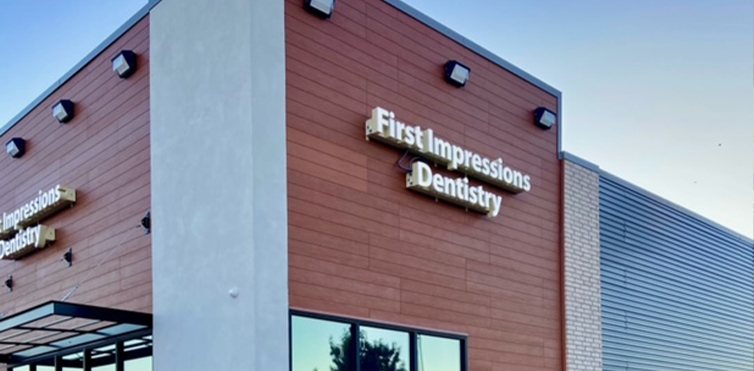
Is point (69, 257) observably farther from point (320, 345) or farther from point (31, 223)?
point (320, 345)

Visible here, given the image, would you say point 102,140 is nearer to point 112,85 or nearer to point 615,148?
point 112,85

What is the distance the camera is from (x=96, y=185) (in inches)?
405

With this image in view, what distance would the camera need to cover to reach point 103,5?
36.4 ft

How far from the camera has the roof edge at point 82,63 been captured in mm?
9828


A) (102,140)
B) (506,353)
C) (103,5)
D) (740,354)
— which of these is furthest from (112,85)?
(740,354)

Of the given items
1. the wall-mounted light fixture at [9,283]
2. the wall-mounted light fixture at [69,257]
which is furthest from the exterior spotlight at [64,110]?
the wall-mounted light fixture at [9,283]

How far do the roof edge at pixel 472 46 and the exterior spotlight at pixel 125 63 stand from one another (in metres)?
3.22

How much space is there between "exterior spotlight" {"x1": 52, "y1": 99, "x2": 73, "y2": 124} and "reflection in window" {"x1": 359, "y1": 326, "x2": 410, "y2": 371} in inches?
210

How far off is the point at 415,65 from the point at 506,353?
397cm

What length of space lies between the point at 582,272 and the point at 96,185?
7190 mm

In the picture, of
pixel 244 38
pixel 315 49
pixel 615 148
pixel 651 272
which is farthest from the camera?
pixel 615 148

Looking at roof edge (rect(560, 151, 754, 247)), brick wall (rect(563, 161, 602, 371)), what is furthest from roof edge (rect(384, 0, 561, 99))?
brick wall (rect(563, 161, 602, 371))

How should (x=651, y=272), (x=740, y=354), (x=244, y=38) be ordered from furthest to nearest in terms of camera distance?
(x=740, y=354), (x=651, y=272), (x=244, y=38)

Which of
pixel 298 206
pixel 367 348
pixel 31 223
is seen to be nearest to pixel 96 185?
pixel 31 223
